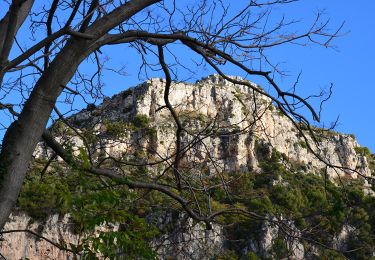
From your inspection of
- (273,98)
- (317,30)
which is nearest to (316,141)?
(273,98)

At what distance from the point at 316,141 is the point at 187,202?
2.79ft

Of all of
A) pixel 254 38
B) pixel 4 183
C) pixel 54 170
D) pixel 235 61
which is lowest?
pixel 4 183

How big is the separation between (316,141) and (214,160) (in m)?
0.73

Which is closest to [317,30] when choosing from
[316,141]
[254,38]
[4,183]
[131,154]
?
[254,38]

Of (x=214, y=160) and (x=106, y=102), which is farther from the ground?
(x=106, y=102)

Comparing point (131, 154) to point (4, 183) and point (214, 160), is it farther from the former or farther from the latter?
point (4, 183)

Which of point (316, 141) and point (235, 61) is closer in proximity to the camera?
point (235, 61)

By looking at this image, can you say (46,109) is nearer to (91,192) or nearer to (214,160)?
(91,192)

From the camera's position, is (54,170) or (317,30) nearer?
(317,30)

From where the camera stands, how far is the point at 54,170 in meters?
4.00

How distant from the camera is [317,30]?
3133 millimetres

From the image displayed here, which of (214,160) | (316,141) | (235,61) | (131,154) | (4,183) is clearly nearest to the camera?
(4,183)

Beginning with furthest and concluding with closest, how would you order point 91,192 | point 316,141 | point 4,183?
1. point 316,141
2. point 91,192
3. point 4,183

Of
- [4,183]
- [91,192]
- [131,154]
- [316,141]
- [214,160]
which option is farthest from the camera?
[131,154]
